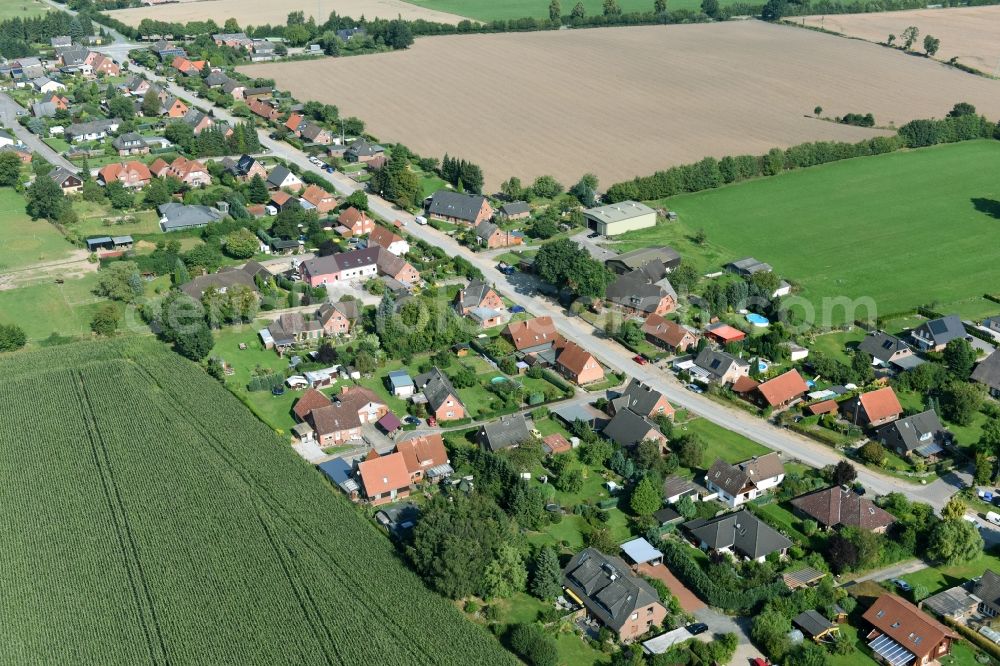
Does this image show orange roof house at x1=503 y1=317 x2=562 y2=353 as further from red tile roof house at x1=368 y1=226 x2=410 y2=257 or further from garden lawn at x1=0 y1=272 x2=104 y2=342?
garden lawn at x1=0 y1=272 x2=104 y2=342

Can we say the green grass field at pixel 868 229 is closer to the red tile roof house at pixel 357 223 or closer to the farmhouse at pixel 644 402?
the farmhouse at pixel 644 402

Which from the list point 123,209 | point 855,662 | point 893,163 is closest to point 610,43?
point 893,163

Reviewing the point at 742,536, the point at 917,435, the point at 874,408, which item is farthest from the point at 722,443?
the point at 917,435

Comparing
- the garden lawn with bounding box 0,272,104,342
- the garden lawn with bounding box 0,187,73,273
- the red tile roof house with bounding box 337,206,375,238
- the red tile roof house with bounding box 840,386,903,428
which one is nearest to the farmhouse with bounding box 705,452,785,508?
Result: the red tile roof house with bounding box 840,386,903,428

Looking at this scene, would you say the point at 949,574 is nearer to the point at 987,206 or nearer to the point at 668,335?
the point at 668,335

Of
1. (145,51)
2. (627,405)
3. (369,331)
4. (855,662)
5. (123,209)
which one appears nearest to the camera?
(855,662)

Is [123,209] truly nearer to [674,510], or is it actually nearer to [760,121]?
[674,510]
